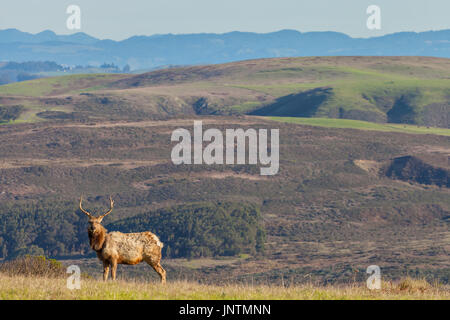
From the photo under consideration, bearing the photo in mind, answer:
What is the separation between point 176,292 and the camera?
1484 cm

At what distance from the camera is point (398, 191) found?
77.6 metres

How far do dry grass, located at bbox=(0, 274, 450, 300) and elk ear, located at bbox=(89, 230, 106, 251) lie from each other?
3.17 ft

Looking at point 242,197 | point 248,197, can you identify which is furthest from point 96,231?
point 248,197

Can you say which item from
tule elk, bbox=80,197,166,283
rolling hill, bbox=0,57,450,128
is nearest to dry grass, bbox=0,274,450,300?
tule elk, bbox=80,197,166,283

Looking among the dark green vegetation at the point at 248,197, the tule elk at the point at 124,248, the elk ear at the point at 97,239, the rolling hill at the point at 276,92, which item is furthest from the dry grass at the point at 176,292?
the rolling hill at the point at 276,92

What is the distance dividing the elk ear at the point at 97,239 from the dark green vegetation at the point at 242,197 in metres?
25.0

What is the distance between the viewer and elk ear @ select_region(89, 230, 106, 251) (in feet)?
54.2

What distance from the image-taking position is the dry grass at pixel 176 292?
548 inches

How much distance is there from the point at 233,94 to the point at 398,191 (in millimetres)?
73658
